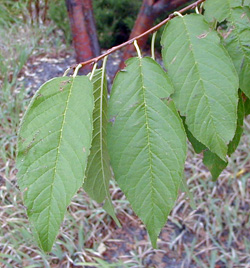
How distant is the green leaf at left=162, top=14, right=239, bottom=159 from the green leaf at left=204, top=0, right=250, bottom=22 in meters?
0.07

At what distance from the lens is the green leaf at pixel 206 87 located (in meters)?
0.58

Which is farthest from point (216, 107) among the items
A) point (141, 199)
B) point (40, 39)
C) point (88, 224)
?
point (40, 39)

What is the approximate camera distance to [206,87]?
59cm

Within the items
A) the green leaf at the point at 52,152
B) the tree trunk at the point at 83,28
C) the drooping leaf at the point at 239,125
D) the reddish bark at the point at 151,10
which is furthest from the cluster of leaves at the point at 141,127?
the tree trunk at the point at 83,28

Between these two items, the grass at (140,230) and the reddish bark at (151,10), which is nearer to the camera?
the reddish bark at (151,10)

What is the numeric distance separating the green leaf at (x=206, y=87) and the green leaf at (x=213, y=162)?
0.18 metres

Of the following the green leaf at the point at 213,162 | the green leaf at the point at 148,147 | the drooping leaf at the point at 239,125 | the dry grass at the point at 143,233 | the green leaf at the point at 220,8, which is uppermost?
the green leaf at the point at 220,8

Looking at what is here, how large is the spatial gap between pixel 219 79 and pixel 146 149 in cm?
17

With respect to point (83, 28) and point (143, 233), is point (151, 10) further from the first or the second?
point (143, 233)

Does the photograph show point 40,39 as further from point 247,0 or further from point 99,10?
point 247,0

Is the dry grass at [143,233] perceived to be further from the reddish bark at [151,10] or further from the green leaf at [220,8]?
the green leaf at [220,8]

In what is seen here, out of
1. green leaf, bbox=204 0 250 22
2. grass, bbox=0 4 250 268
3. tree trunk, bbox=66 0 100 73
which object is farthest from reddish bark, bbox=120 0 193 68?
grass, bbox=0 4 250 268

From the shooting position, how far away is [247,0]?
2.31ft

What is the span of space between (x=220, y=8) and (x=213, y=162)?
323 millimetres
